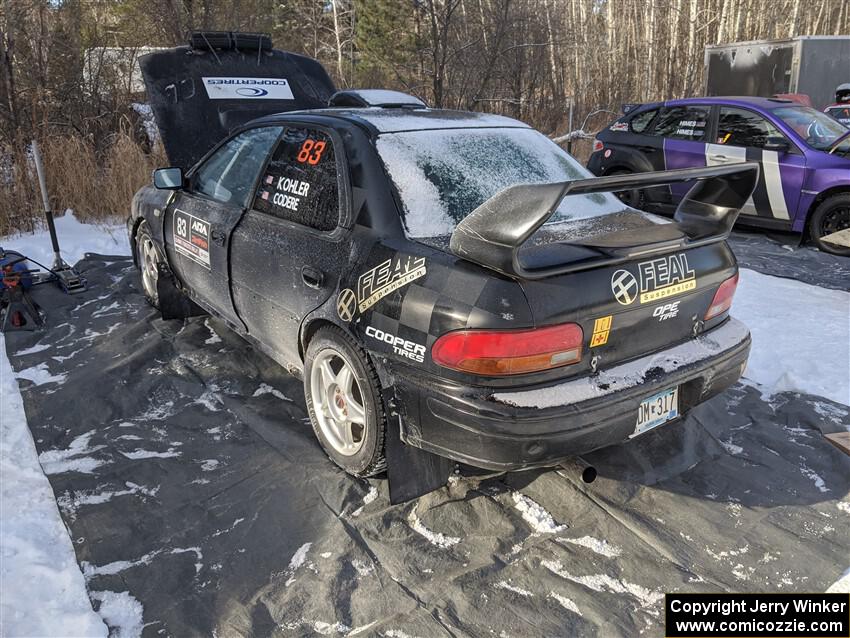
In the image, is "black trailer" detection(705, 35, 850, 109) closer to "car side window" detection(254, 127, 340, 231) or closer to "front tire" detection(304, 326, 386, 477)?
"car side window" detection(254, 127, 340, 231)

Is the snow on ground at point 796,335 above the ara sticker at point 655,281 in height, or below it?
below

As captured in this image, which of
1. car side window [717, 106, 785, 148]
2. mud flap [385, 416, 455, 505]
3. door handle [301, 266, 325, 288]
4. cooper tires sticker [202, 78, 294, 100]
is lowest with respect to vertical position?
mud flap [385, 416, 455, 505]

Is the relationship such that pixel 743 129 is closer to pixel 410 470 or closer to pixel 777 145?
pixel 777 145

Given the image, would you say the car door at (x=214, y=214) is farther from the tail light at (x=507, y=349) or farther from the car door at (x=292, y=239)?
the tail light at (x=507, y=349)

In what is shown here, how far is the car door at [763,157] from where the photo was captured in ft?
22.6

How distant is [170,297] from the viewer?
474 centimetres

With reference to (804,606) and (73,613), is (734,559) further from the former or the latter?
(73,613)

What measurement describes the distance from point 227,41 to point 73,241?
2.73 metres

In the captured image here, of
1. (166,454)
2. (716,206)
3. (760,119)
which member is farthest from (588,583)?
(760,119)

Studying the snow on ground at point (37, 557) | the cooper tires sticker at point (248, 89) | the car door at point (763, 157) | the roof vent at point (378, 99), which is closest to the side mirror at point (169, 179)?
the roof vent at point (378, 99)

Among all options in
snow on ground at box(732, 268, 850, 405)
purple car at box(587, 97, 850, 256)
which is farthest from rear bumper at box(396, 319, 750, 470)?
purple car at box(587, 97, 850, 256)

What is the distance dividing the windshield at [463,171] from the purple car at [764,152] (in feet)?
15.4

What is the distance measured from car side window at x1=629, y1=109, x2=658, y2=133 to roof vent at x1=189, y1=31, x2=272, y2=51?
471cm

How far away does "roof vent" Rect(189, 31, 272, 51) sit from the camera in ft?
20.5
